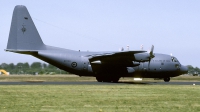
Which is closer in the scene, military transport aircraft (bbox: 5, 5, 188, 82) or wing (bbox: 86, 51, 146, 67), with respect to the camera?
military transport aircraft (bbox: 5, 5, 188, 82)

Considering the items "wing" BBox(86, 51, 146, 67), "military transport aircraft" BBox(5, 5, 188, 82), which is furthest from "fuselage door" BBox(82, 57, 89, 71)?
"wing" BBox(86, 51, 146, 67)

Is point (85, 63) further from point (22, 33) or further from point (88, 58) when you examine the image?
point (22, 33)

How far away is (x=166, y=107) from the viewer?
49.0ft

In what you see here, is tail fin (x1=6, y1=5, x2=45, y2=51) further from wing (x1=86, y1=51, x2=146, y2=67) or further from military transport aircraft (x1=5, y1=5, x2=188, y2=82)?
wing (x1=86, y1=51, x2=146, y2=67)

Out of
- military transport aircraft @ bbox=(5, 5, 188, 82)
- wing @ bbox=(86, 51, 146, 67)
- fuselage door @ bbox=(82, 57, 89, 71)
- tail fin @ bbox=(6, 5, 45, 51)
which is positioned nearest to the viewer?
tail fin @ bbox=(6, 5, 45, 51)

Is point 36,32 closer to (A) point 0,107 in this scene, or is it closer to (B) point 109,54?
(B) point 109,54

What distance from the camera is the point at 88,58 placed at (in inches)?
1446

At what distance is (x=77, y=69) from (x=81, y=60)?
1.12 metres

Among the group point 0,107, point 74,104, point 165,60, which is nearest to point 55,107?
point 74,104

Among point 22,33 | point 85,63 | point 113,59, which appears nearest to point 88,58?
point 85,63

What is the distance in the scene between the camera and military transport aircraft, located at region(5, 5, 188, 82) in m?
33.9

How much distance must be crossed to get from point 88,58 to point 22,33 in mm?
7840

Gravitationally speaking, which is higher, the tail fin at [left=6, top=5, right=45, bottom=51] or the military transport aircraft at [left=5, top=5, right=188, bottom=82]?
the tail fin at [left=6, top=5, right=45, bottom=51]

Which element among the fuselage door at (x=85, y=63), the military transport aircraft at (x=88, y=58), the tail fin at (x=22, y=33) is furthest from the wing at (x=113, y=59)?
the tail fin at (x=22, y=33)
